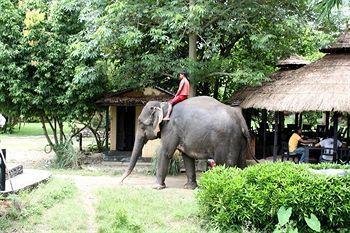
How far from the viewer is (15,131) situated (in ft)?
117

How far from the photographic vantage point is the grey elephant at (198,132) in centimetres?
1168

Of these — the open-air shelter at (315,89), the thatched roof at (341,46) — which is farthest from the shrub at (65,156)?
the thatched roof at (341,46)

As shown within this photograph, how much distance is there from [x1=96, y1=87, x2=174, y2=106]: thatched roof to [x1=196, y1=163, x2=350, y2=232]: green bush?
919 centimetres

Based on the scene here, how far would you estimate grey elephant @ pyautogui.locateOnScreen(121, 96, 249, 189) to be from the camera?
38.3ft

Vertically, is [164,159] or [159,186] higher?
[164,159]

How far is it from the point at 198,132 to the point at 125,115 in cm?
781

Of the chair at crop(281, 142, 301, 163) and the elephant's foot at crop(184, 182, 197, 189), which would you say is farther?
the chair at crop(281, 142, 301, 163)

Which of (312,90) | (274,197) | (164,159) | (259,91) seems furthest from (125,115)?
(274,197)

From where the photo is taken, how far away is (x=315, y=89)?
1370cm

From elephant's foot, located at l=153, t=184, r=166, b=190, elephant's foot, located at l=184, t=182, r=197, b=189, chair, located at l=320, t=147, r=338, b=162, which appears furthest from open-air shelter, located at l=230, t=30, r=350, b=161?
elephant's foot, located at l=153, t=184, r=166, b=190

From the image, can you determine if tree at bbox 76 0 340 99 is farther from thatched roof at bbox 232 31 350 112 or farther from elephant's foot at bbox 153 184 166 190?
elephant's foot at bbox 153 184 166 190

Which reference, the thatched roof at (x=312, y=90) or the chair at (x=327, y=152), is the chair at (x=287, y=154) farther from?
the thatched roof at (x=312, y=90)

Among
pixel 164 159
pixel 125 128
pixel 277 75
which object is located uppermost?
pixel 277 75

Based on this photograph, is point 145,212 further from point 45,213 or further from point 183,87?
point 183,87
